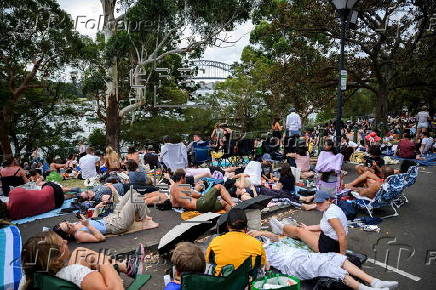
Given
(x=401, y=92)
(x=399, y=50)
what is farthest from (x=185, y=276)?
(x=401, y=92)

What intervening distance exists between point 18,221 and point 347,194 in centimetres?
661

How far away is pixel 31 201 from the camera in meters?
6.61

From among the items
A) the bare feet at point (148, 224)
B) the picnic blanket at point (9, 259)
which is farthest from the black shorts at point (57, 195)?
the picnic blanket at point (9, 259)

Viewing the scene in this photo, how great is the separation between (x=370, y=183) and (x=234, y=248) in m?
4.69

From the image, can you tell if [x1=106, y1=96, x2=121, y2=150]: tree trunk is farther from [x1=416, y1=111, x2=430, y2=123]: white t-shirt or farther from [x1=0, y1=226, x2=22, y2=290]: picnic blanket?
[x1=416, y1=111, x2=430, y2=123]: white t-shirt

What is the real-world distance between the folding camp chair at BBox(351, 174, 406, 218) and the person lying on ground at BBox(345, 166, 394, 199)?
241mm

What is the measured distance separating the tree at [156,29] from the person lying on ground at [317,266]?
13086 millimetres

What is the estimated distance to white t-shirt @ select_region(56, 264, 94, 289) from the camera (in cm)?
279

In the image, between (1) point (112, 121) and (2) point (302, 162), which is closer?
(2) point (302, 162)

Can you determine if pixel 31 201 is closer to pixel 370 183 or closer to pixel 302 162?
Result: pixel 370 183

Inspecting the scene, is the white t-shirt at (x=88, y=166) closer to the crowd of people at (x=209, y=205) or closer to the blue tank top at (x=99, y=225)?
the crowd of people at (x=209, y=205)

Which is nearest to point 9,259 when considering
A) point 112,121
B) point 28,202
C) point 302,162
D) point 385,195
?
point 28,202

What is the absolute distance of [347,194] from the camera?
290 inches

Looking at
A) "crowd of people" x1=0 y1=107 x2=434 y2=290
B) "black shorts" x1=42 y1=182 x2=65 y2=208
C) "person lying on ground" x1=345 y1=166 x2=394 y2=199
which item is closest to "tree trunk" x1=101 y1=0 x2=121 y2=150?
"crowd of people" x1=0 y1=107 x2=434 y2=290
